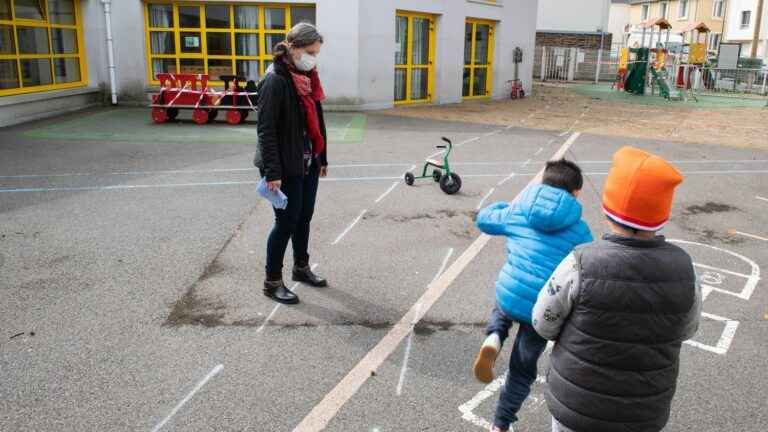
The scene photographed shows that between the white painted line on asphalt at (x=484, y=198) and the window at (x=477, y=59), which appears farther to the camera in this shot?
the window at (x=477, y=59)

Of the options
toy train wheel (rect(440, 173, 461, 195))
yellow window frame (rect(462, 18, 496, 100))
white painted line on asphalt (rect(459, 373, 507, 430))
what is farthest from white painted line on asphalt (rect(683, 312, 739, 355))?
yellow window frame (rect(462, 18, 496, 100))

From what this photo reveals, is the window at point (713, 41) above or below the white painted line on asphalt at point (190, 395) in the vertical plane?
above

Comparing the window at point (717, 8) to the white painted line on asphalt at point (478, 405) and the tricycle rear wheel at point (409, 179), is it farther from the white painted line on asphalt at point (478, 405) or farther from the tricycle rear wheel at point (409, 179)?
Answer: the white painted line on asphalt at point (478, 405)

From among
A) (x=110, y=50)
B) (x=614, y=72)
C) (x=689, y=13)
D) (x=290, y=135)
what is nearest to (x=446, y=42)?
(x=110, y=50)

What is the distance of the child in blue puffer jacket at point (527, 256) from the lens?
2.86m

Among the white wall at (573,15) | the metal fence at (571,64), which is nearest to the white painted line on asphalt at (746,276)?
the metal fence at (571,64)

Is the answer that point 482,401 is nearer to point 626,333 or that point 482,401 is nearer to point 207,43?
point 626,333

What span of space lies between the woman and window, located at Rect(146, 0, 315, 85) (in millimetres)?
13436

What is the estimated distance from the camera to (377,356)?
159 inches

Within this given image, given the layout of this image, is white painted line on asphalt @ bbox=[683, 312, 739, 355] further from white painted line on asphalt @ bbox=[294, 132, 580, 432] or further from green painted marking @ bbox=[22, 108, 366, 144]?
green painted marking @ bbox=[22, 108, 366, 144]

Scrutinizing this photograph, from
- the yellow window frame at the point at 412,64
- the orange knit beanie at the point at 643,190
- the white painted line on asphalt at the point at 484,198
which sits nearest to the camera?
the orange knit beanie at the point at 643,190

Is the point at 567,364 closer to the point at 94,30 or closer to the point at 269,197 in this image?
the point at 269,197

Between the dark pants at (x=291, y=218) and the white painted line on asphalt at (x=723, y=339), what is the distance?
2.84m

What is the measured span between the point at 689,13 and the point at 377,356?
59.4 meters
